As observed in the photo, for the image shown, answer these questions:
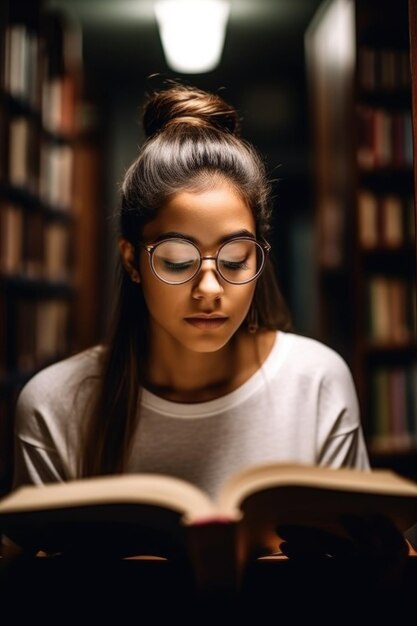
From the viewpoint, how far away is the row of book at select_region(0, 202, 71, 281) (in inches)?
97.4

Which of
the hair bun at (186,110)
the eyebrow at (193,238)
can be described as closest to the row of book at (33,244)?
the hair bun at (186,110)

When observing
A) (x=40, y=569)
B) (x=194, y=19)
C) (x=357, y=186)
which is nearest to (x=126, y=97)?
(x=194, y=19)

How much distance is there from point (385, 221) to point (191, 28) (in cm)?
117

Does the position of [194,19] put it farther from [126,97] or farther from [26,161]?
[126,97]

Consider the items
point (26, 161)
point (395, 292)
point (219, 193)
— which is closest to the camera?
point (219, 193)

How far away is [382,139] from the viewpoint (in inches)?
109

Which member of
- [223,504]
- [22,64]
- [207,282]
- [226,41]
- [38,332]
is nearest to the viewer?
[223,504]

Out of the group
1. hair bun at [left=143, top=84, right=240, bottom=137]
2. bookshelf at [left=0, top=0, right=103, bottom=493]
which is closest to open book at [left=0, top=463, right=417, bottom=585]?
hair bun at [left=143, top=84, right=240, bottom=137]

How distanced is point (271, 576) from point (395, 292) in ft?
7.28

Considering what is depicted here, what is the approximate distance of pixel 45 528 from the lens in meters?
0.72

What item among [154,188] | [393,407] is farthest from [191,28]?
[154,188]

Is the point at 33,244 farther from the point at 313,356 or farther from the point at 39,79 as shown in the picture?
the point at 313,356

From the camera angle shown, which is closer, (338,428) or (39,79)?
(338,428)

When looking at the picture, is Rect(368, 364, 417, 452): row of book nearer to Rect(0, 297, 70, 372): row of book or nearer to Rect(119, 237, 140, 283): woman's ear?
Rect(0, 297, 70, 372): row of book
